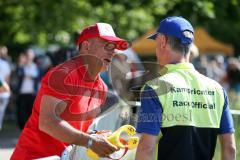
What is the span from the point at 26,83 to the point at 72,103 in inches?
448

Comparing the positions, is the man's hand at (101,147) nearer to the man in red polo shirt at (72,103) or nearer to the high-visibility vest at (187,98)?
the man in red polo shirt at (72,103)

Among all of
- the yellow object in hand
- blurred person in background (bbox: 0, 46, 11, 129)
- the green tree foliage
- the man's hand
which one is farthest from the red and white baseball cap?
the green tree foliage

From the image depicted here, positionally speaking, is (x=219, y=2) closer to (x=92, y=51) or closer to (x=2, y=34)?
(x=2, y=34)

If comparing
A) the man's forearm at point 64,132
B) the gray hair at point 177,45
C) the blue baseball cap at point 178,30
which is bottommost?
the man's forearm at point 64,132

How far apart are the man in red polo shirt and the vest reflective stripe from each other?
0.66 m

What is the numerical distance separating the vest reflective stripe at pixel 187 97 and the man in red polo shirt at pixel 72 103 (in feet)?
2.16

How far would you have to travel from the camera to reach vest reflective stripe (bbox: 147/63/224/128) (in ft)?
14.1

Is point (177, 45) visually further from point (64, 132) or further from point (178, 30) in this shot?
point (64, 132)

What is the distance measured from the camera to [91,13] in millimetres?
19344

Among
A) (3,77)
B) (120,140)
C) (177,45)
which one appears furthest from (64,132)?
(3,77)

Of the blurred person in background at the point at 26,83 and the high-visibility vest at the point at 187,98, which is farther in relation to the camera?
the blurred person in background at the point at 26,83

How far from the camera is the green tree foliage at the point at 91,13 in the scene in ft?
54.9

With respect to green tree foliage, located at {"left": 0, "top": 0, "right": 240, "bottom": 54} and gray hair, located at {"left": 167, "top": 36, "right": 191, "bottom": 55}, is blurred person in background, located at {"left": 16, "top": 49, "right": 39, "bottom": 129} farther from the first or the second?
gray hair, located at {"left": 167, "top": 36, "right": 191, "bottom": 55}

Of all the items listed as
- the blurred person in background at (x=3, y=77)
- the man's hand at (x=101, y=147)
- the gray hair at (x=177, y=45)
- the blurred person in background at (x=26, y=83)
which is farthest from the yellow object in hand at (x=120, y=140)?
the blurred person in background at (x=26, y=83)
